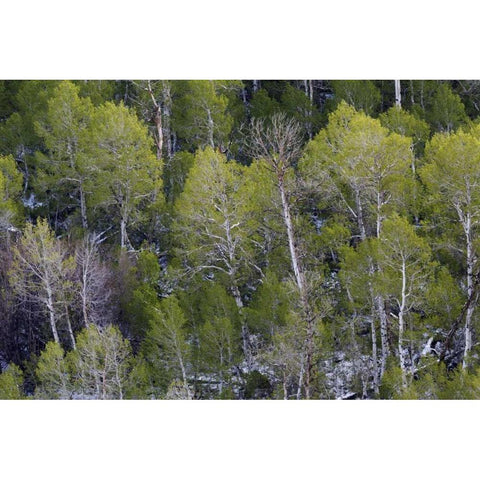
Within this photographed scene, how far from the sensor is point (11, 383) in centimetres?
1462

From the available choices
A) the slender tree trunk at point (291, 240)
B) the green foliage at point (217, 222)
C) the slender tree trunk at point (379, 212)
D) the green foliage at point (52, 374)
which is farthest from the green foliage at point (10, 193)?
the slender tree trunk at point (379, 212)

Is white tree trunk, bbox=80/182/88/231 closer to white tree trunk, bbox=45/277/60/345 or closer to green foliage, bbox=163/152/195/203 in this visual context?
green foliage, bbox=163/152/195/203

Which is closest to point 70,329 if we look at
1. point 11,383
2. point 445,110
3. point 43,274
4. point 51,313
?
point 51,313

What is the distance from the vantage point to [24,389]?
1488 centimetres

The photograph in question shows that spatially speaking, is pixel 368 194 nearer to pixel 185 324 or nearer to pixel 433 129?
pixel 433 129

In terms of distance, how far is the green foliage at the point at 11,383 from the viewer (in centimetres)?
1438

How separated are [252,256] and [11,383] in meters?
5.46

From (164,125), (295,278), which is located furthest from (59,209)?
(295,278)

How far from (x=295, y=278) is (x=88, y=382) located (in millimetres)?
4464

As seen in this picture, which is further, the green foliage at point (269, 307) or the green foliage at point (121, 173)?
the green foliage at point (121, 173)

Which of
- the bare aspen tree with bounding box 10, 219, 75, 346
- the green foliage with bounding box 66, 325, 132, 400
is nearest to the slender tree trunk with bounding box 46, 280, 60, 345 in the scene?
the bare aspen tree with bounding box 10, 219, 75, 346

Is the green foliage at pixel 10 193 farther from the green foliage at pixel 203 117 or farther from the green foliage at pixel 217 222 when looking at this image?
the green foliage at pixel 203 117

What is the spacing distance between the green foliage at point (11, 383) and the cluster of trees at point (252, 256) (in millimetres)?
50

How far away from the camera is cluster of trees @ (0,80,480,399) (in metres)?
15.0
